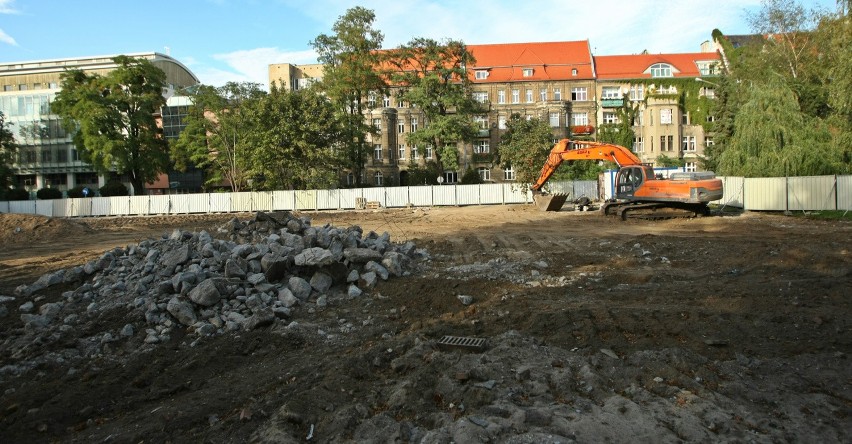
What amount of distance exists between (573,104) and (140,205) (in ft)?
141

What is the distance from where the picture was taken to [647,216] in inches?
886

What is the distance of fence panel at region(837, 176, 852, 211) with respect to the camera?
22.0m

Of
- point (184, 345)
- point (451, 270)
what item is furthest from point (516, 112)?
point (184, 345)

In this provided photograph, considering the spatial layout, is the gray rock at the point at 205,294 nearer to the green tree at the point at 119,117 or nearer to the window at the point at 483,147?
the green tree at the point at 119,117

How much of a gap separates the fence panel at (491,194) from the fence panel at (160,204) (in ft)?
79.5

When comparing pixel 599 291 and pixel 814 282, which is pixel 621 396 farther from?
pixel 814 282

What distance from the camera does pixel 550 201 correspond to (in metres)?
28.5

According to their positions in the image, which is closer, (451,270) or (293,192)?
(451,270)

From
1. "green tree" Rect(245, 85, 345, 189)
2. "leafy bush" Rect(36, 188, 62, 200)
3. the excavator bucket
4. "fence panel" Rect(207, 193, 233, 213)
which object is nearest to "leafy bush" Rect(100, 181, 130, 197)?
"leafy bush" Rect(36, 188, 62, 200)

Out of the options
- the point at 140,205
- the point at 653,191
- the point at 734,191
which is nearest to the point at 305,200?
the point at 140,205

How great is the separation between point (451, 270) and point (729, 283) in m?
5.40

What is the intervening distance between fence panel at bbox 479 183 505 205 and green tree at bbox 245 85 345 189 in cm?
1081

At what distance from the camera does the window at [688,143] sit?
188 feet

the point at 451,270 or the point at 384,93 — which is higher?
the point at 384,93
